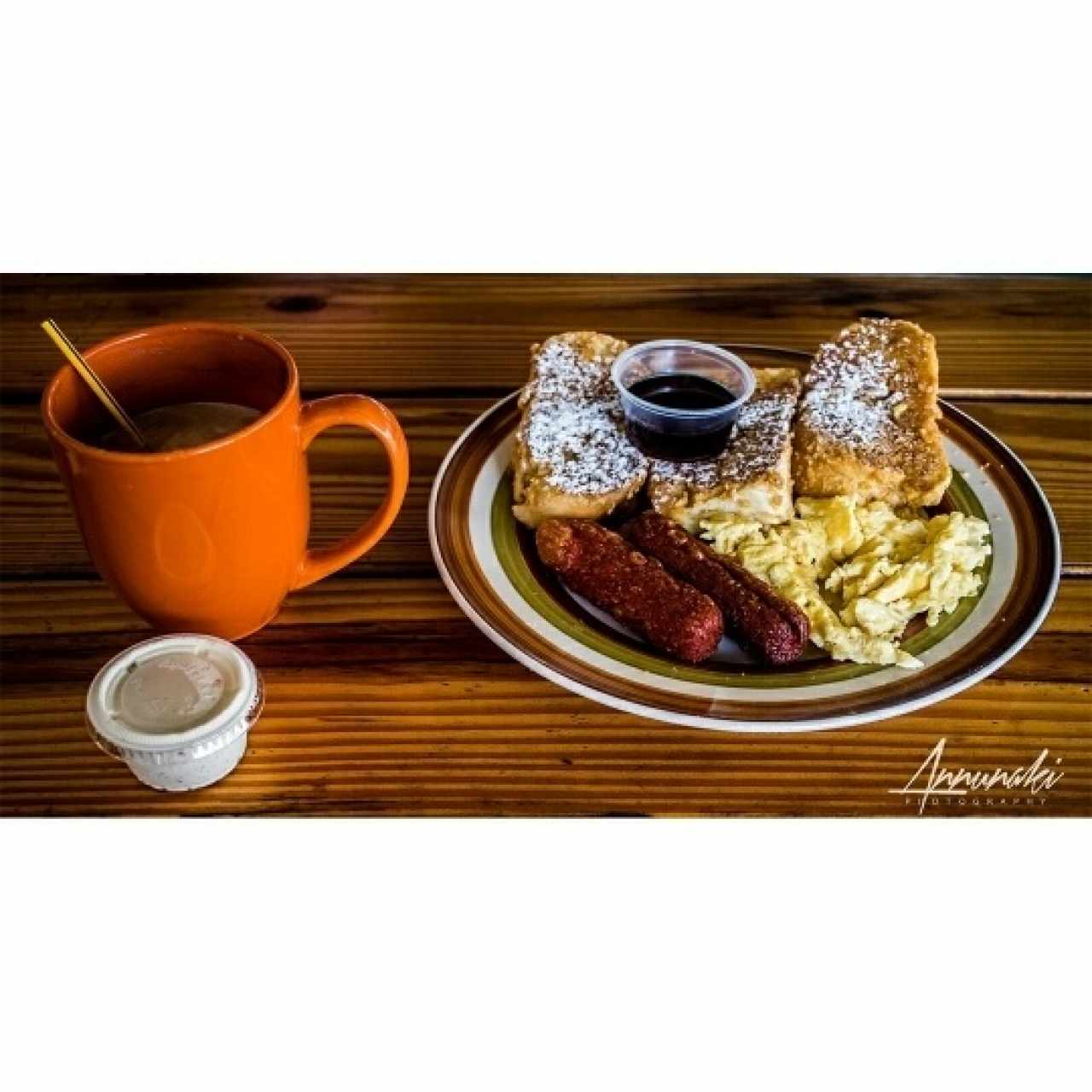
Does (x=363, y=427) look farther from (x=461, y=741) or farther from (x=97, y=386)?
(x=461, y=741)

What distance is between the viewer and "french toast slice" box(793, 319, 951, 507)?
6.64 ft

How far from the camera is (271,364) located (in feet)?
5.54

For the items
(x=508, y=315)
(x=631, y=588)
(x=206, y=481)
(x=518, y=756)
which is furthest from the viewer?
(x=508, y=315)

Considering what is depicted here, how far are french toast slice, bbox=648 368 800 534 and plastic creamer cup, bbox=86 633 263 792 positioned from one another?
700mm

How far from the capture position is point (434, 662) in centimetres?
182

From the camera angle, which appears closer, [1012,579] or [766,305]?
[1012,579]

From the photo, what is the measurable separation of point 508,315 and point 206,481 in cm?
116

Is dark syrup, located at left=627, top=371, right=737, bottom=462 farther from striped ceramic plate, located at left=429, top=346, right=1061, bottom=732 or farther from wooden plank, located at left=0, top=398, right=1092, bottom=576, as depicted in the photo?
wooden plank, located at left=0, top=398, right=1092, bottom=576

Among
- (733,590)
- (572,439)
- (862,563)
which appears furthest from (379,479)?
(862,563)

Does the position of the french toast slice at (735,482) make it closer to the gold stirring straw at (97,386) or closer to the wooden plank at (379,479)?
the wooden plank at (379,479)

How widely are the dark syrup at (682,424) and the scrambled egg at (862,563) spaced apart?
142 mm

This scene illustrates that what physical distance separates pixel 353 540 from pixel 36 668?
49 cm

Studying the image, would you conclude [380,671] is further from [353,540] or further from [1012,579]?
[1012,579]

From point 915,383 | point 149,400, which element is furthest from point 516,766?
point 915,383
